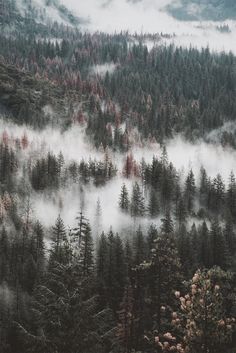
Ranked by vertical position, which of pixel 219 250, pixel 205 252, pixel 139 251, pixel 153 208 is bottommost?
pixel 153 208

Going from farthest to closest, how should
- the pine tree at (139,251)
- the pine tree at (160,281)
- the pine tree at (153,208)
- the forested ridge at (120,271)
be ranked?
the pine tree at (153,208) → the pine tree at (139,251) → the pine tree at (160,281) → the forested ridge at (120,271)

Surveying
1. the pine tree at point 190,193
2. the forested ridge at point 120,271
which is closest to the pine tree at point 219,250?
the forested ridge at point 120,271

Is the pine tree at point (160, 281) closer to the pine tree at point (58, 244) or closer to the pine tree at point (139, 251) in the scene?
the pine tree at point (139, 251)

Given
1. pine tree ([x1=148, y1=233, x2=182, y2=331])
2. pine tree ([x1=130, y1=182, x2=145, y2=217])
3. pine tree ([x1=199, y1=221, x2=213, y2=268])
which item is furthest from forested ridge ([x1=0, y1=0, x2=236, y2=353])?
pine tree ([x1=130, y1=182, x2=145, y2=217])

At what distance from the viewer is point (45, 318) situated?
25.4m

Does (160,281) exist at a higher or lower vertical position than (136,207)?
higher

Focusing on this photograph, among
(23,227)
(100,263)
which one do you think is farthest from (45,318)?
(23,227)

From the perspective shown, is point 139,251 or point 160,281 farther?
point 139,251

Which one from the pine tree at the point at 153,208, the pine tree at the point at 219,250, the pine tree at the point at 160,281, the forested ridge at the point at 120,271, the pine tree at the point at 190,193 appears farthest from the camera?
the pine tree at the point at 190,193

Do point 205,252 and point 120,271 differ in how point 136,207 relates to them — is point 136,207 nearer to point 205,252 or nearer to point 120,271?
point 205,252

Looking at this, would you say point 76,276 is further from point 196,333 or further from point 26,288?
point 26,288

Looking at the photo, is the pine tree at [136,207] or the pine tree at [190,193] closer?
the pine tree at [136,207]

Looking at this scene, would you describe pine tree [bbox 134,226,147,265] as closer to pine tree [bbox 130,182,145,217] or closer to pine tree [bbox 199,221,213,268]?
pine tree [bbox 199,221,213,268]

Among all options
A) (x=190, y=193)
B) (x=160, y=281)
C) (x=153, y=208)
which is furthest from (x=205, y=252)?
(x=160, y=281)
